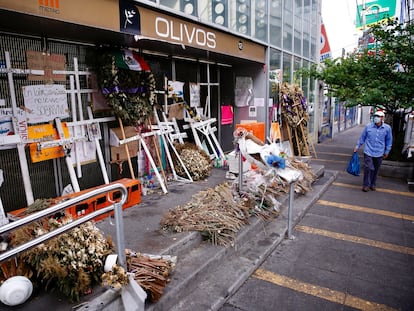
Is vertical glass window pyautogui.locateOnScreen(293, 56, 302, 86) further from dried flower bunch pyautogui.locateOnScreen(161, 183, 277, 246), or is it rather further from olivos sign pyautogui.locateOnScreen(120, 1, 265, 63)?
dried flower bunch pyautogui.locateOnScreen(161, 183, 277, 246)

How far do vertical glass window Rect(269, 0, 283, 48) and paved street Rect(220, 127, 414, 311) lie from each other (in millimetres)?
5056

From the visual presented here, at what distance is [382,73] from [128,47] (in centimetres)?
650

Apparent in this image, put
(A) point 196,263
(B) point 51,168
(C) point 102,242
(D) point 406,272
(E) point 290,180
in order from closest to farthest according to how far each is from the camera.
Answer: (C) point 102,242 < (A) point 196,263 < (D) point 406,272 < (E) point 290,180 < (B) point 51,168

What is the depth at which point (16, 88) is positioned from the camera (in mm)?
4070

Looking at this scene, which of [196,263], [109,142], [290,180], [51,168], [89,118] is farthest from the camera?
[109,142]

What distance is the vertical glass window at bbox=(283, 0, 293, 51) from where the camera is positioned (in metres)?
9.41

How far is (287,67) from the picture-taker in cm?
1014

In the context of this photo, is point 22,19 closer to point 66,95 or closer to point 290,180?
point 66,95

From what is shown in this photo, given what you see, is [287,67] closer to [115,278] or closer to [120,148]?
[120,148]

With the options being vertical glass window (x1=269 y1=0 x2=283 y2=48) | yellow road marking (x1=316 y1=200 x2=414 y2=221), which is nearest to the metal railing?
yellow road marking (x1=316 y1=200 x2=414 y2=221)

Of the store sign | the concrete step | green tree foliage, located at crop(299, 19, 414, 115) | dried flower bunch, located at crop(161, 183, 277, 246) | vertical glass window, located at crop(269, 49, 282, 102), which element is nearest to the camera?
the concrete step

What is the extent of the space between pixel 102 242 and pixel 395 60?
826 cm

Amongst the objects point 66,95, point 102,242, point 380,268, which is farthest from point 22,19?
point 380,268

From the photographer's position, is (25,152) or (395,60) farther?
(395,60)
